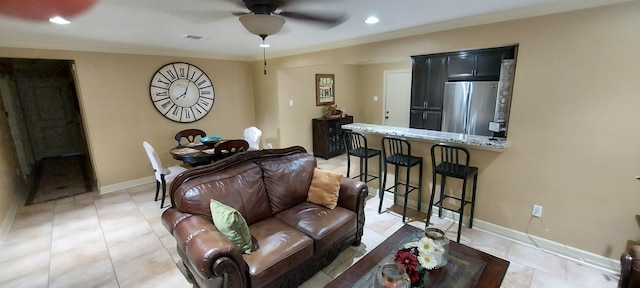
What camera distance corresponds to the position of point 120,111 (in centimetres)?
420

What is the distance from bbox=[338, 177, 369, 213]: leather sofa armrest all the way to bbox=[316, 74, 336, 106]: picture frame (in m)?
3.70

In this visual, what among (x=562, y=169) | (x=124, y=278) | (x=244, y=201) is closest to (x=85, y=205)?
(x=124, y=278)

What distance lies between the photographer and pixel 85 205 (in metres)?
3.72

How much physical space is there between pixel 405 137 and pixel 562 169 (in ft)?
4.79

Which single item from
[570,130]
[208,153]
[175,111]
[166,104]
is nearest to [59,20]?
[208,153]

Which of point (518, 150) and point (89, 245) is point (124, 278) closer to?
point (89, 245)

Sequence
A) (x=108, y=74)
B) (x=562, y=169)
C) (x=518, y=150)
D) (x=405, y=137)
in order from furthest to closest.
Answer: (x=108, y=74) < (x=405, y=137) < (x=518, y=150) < (x=562, y=169)

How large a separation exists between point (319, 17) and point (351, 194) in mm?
1684

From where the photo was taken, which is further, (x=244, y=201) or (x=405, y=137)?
(x=405, y=137)

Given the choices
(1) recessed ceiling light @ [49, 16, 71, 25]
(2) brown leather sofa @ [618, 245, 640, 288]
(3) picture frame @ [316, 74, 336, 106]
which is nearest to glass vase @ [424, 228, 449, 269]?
(2) brown leather sofa @ [618, 245, 640, 288]

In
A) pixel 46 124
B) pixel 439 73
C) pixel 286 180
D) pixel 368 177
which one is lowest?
pixel 368 177

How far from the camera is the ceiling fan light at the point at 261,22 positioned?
79.7 inches

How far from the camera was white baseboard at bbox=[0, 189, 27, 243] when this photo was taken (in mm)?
Result: 2922

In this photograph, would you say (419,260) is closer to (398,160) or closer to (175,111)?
(398,160)
